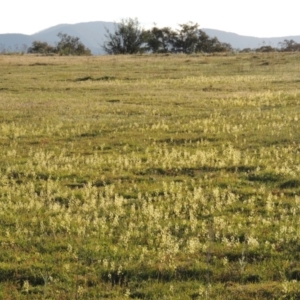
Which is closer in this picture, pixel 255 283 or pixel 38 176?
pixel 255 283

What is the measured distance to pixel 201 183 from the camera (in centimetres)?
1575

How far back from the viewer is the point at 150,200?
14.1 meters

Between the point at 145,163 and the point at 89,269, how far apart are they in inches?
331

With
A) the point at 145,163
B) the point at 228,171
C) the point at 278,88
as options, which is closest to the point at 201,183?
the point at 228,171

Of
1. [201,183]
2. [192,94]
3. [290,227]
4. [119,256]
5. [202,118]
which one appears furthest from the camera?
[192,94]

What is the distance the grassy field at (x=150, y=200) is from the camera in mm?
9859

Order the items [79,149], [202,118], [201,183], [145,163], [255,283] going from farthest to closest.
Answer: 1. [202,118]
2. [79,149]
3. [145,163]
4. [201,183]
5. [255,283]

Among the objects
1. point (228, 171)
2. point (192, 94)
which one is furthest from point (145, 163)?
point (192, 94)

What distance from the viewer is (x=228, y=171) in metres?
17.3

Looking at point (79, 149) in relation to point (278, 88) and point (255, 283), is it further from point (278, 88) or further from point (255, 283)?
point (278, 88)

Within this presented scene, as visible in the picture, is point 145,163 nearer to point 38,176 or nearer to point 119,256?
point 38,176

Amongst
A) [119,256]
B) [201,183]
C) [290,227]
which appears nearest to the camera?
[119,256]

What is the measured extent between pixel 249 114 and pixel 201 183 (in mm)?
13568

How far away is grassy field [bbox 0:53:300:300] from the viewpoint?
32.3 feet
